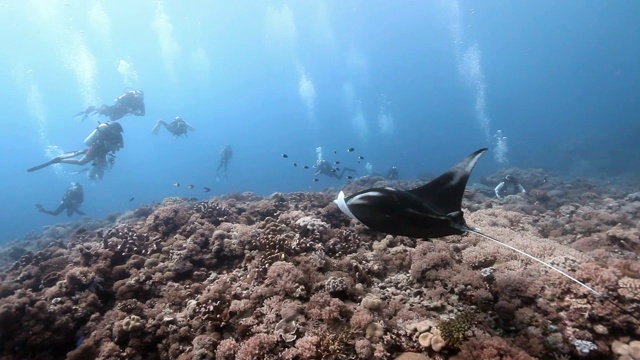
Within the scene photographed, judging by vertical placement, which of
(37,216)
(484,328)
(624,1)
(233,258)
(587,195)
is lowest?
(484,328)

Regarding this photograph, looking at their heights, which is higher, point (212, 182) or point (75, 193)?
point (212, 182)

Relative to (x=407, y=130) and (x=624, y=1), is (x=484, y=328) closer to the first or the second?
(x=624, y=1)

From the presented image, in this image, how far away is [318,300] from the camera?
181 inches

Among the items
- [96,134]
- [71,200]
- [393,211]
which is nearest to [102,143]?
[96,134]

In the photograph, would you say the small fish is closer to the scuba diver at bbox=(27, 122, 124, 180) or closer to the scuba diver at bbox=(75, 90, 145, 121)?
the scuba diver at bbox=(27, 122, 124, 180)

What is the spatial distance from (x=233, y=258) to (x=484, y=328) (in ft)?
16.0

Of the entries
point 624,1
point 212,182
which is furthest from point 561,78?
point 212,182

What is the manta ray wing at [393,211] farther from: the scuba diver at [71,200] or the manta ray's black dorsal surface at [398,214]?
the scuba diver at [71,200]

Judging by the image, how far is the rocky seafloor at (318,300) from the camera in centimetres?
395

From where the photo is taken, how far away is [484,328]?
13.3 ft

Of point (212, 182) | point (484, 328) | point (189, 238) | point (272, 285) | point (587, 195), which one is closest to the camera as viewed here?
point (484, 328)

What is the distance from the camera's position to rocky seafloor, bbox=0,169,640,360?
3945mm

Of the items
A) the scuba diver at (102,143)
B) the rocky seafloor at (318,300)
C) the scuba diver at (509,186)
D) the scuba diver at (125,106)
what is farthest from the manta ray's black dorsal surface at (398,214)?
the scuba diver at (125,106)

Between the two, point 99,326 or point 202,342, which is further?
point 99,326
